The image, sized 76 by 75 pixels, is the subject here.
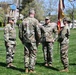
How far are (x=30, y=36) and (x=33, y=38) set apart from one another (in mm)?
122

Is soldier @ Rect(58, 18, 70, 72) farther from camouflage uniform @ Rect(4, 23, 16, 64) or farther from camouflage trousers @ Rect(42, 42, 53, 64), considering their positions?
camouflage uniform @ Rect(4, 23, 16, 64)

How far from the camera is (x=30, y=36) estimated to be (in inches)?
422

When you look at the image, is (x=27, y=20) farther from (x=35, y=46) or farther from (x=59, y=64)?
(x=59, y=64)

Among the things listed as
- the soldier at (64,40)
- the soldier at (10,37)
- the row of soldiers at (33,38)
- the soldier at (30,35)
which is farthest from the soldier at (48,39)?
the soldier at (30,35)

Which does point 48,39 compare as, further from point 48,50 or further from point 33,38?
point 33,38

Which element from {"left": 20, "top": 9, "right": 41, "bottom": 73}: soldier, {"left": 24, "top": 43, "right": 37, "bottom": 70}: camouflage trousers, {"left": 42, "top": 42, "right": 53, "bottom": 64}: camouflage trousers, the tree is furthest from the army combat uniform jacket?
the tree

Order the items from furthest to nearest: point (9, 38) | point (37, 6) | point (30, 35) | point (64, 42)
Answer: point (37, 6)
point (9, 38)
point (64, 42)
point (30, 35)

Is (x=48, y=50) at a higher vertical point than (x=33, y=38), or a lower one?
lower

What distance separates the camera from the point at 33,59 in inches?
424

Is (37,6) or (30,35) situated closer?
(30,35)

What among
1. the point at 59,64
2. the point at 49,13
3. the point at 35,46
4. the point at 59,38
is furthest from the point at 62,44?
the point at 49,13

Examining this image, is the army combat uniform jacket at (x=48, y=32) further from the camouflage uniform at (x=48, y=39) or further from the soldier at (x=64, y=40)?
the soldier at (x=64, y=40)

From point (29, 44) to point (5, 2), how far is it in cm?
8273

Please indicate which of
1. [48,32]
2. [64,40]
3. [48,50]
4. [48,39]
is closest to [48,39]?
[48,39]
